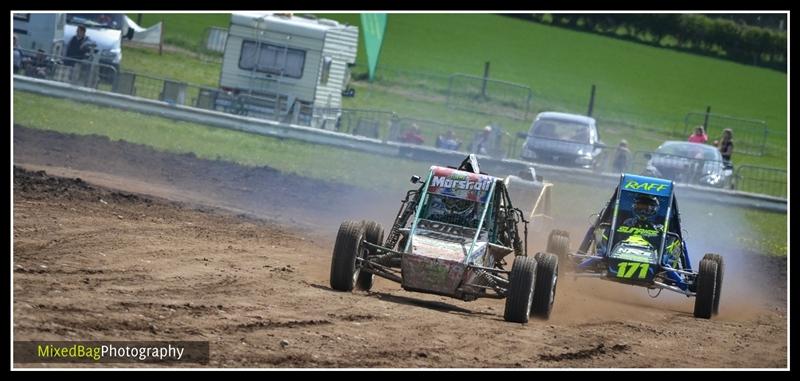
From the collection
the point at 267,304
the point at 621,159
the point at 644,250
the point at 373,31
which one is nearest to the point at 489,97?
the point at 373,31

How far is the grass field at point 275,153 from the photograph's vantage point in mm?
25203

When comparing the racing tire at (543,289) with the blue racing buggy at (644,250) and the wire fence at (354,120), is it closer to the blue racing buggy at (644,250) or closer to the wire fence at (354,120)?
the blue racing buggy at (644,250)

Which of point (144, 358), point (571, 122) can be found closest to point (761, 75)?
point (571, 122)

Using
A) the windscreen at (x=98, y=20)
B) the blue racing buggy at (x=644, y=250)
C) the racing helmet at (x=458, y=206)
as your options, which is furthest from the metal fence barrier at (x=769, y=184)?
the windscreen at (x=98, y=20)

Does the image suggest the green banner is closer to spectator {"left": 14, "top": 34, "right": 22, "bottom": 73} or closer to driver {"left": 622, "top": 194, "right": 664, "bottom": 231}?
spectator {"left": 14, "top": 34, "right": 22, "bottom": 73}

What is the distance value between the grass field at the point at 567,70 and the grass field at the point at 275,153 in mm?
11548

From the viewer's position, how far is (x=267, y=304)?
11203 millimetres

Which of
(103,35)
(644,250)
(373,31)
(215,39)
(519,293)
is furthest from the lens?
(215,39)

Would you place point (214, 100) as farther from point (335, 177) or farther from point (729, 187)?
point (729, 187)

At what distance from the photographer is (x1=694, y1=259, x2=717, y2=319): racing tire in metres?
14.8

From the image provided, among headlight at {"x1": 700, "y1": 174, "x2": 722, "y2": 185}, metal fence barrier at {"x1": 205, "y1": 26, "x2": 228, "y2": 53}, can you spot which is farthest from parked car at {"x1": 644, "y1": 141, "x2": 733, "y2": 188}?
metal fence barrier at {"x1": 205, "y1": 26, "x2": 228, "y2": 53}

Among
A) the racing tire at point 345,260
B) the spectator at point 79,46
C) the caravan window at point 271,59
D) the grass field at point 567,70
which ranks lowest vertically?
Answer: the racing tire at point 345,260

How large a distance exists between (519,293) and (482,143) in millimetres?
15479

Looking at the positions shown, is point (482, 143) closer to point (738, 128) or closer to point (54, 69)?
point (54, 69)
